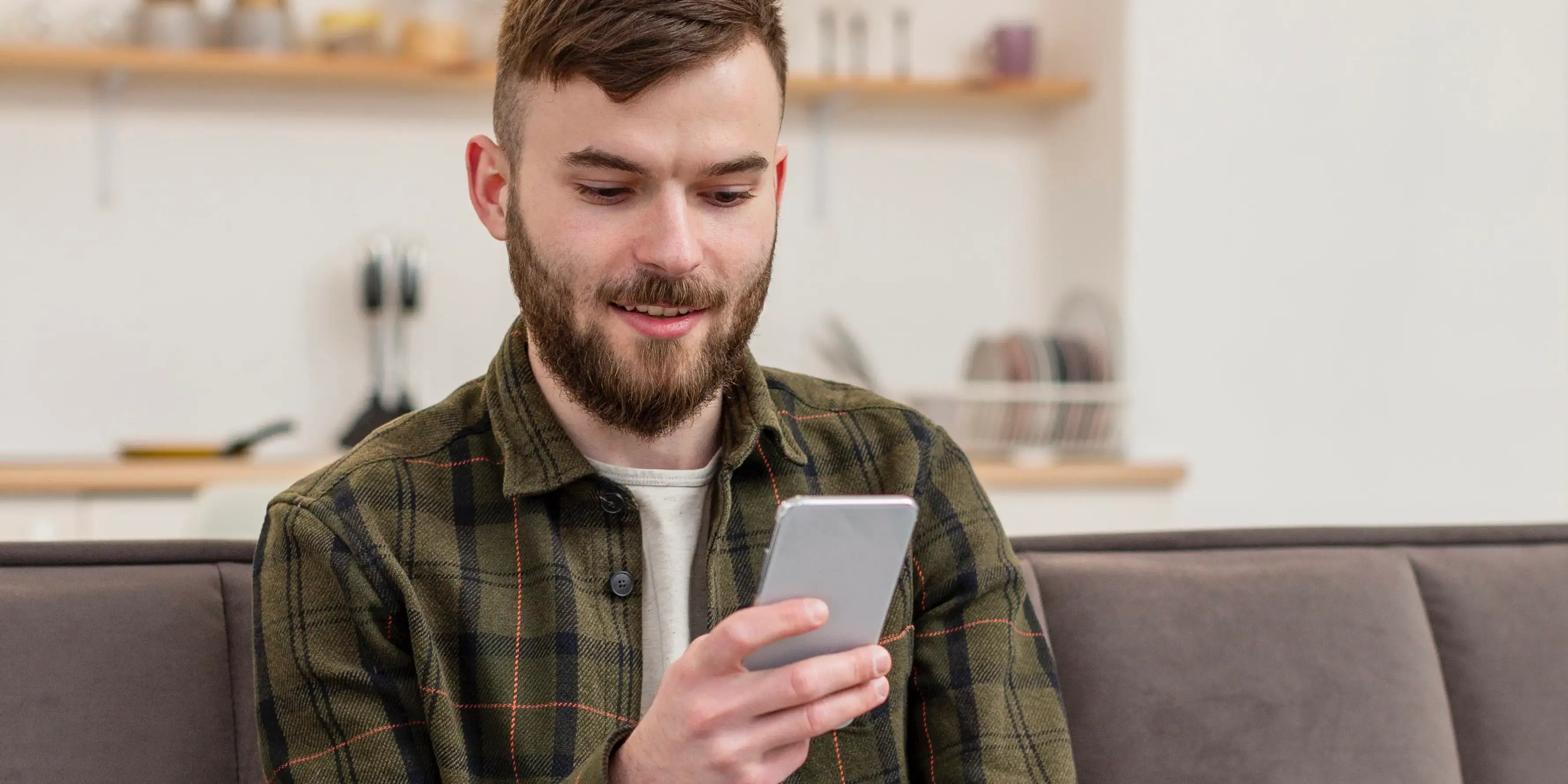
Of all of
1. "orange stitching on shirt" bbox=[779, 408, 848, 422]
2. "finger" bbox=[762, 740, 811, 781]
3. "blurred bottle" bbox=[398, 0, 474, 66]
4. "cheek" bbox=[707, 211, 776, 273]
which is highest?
"blurred bottle" bbox=[398, 0, 474, 66]

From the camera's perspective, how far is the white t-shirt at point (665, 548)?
1012 mm

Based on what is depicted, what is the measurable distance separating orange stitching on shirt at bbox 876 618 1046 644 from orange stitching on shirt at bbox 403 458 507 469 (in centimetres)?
28

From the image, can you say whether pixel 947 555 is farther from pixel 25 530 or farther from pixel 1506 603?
pixel 25 530

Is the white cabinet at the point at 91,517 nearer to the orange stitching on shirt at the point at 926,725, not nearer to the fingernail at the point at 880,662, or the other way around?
the orange stitching on shirt at the point at 926,725

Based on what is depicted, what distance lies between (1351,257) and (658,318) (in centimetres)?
280

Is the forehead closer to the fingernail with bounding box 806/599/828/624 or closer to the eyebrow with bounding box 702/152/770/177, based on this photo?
the eyebrow with bounding box 702/152/770/177

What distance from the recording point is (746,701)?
30.6 inches

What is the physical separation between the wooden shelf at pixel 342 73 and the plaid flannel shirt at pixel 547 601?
1980 millimetres

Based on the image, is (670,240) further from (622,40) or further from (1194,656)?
(1194,656)

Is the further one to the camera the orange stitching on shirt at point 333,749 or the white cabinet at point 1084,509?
the white cabinet at point 1084,509

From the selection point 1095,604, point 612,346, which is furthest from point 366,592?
point 1095,604

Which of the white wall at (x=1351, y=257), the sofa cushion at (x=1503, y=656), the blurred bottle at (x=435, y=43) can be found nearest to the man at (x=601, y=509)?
the sofa cushion at (x=1503, y=656)

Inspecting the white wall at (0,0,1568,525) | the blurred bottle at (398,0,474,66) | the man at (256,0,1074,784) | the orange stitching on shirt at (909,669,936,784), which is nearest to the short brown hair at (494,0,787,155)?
the man at (256,0,1074,784)

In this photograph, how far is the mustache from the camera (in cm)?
97
